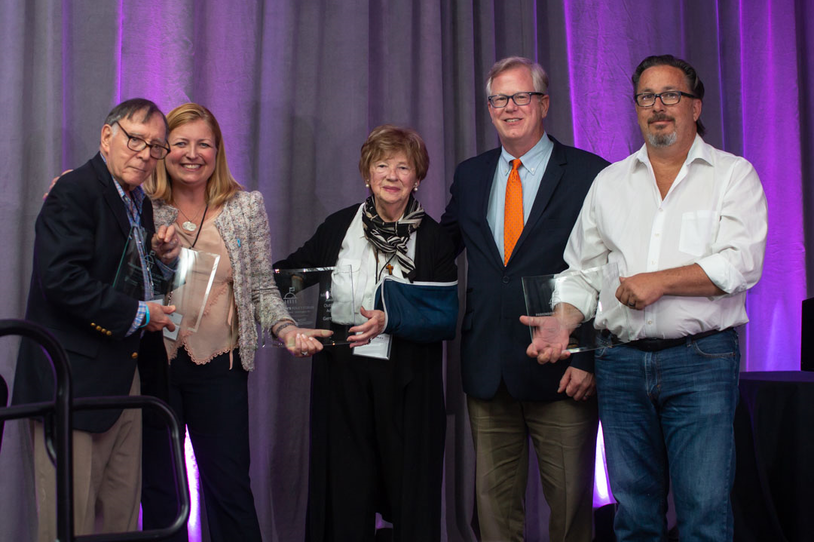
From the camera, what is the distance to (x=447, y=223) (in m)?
2.89

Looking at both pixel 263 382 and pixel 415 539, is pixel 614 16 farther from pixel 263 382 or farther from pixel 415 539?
pixel 415 539

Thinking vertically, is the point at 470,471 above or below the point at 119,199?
below

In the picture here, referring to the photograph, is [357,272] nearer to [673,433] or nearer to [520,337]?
[520,337]

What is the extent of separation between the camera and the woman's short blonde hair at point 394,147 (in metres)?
2.67

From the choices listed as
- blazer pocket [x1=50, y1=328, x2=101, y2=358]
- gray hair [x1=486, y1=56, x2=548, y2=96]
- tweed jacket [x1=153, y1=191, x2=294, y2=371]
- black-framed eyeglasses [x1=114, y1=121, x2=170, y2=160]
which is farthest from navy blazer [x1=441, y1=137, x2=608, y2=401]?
blazer pocket [x1=50, y1=328, x2=101, y2=358]

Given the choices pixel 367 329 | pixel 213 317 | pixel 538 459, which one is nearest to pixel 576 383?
pixel 538 459

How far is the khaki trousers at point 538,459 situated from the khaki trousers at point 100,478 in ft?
3.94

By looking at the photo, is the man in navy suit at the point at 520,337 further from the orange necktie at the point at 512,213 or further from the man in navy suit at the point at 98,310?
the man in navy suit at the point at 98,310

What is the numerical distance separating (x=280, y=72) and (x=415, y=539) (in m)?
2.21

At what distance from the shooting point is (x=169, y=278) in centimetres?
223

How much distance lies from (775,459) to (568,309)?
54.7 inches

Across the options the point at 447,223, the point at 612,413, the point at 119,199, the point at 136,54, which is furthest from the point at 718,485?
the point at 136,54

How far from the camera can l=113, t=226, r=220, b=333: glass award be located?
6.91 feet

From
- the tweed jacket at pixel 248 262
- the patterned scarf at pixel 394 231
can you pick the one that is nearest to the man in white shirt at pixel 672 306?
the patterned scarf at pixel 394 231
